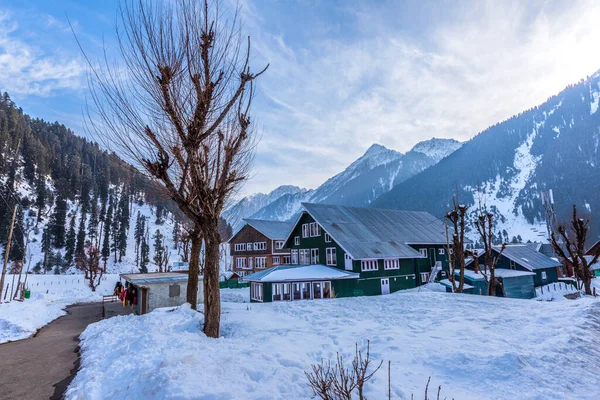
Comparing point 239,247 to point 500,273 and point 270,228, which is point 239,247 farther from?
point 500,273

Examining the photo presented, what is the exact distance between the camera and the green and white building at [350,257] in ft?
98.0

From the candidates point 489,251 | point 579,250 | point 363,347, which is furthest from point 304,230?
point 363,347

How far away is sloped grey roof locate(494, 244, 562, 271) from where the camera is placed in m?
38.2

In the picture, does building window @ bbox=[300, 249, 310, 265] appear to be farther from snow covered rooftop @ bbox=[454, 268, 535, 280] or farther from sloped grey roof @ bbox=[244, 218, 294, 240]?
snow covered rooftop @ bbox=[454, 268, 535, 280]

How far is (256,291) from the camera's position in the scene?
102ft

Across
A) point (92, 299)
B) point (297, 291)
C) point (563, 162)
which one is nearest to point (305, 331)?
point (297, 291)

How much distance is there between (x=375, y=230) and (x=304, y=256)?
972 cm

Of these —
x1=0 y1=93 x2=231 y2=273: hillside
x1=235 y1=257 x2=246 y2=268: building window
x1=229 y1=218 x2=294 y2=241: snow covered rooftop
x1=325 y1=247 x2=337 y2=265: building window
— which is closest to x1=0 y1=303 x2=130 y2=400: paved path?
x1=325 y1=247 x2=337 y2=265: building window

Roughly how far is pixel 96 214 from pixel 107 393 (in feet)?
350

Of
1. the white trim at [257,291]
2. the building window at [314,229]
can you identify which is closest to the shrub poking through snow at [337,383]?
the white trim at [257,291]

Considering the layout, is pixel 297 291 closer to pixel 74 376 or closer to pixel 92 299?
pixel 74 376

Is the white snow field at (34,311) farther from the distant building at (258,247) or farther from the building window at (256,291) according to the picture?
the distant building at (258,247)

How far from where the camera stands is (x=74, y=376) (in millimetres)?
8570

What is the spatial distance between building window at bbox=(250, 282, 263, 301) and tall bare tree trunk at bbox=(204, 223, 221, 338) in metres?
20.6
